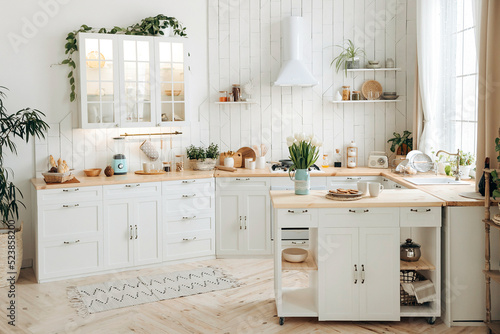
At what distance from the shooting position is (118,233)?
5.13m

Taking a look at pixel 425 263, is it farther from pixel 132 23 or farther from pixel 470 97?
pixel 132 23

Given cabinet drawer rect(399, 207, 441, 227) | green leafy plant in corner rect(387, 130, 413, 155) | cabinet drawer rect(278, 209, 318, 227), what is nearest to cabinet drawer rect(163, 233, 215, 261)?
cabinet drawer rect(278, 209, 318, 227)

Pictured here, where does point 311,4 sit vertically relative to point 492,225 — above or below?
above

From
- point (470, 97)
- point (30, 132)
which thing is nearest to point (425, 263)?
point (470, 97)

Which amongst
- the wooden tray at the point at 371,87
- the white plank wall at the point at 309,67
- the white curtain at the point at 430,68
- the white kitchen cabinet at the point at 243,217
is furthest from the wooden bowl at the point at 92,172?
the white curtain at the point at 430,68

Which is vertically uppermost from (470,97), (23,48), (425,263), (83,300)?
(23,48)

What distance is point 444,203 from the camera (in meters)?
3.77

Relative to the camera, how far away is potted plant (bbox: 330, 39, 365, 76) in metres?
6.01

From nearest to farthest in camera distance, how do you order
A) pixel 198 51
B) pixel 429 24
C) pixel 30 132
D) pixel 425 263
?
pixel 425 263
pixel 30 132
pixel 429 24
pixel 198 51

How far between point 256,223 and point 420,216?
2.14 metres

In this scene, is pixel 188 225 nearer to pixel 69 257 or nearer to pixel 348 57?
pixel 69 257

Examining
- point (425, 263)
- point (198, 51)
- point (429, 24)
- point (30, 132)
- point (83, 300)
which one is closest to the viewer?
point (425, 263)

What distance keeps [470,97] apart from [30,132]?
4.02 meters

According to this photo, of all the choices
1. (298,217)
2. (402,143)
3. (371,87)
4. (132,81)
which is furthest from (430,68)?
(132,81)
